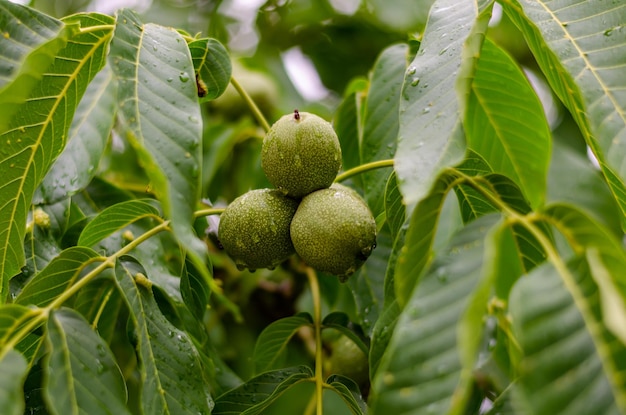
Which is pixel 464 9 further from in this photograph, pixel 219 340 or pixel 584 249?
pixel 219 340

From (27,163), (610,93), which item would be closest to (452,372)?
(610,93)

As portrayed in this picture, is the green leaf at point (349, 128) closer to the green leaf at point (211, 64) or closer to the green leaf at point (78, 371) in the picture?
the green leaf at point (211, 64)

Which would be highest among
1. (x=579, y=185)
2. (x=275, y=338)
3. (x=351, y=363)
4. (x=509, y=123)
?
(x=509, y=123)

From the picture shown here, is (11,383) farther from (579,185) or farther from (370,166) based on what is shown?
(579,185)

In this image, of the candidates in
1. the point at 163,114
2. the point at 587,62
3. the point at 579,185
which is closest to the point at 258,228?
the point at 163,114

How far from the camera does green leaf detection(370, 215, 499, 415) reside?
0.73m

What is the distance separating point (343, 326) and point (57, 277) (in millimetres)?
592

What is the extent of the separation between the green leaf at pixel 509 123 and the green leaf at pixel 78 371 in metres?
0.74

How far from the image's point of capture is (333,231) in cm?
119

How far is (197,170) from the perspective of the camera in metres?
0.90

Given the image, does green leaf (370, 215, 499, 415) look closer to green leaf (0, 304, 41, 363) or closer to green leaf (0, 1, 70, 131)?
green leaf (0, 304, 41, 363)

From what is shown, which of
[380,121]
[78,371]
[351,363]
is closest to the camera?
[78,371]

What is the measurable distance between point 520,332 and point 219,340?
1.66 meters

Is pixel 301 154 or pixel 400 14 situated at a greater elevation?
pixel 301 154
